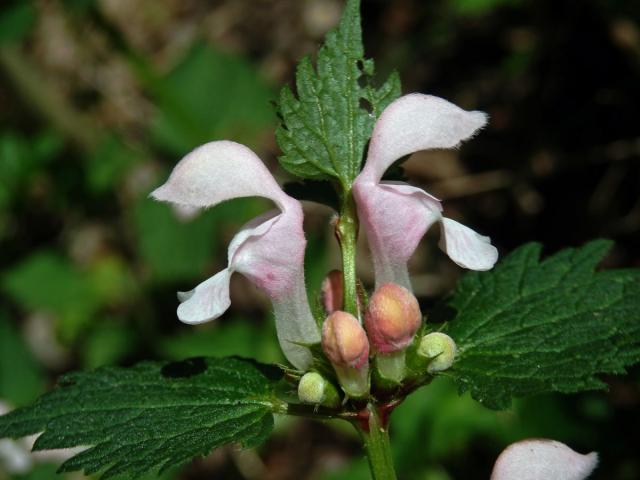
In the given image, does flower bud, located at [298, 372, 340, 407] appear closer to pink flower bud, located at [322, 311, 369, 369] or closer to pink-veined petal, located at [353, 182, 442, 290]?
pink flower bud, located at [322, 311, 369, 369]

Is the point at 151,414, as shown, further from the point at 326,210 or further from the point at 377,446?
the point at 326,210

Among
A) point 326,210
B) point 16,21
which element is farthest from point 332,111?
point 326,210

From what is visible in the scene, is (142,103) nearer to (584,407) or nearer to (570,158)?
(570,158)

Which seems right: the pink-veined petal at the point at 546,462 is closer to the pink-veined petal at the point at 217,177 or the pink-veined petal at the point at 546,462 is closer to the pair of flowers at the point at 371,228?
the pair of flowers at the point at 371,228

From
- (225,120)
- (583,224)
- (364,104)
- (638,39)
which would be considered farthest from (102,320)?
(638,39)

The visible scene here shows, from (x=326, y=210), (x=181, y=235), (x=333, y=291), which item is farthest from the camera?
(x=326, y=210)

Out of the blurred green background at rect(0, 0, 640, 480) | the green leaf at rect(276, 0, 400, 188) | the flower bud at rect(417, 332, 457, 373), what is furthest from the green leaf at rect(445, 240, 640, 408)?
the blurred green background at rect(0, 0, 640, 480)
